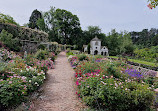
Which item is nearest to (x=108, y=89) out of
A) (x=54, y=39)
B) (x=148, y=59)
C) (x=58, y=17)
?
(x=148, y=59)

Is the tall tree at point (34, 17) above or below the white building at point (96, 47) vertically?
above

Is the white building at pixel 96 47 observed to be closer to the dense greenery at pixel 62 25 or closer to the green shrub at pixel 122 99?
the dense greenery at pixel 62 25

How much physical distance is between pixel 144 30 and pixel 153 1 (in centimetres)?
8768

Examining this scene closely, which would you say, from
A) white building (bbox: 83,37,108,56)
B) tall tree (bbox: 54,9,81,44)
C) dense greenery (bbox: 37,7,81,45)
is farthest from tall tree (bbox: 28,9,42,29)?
white building (bbox: 83,37,108,56)

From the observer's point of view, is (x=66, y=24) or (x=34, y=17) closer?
(x=66, y=24)

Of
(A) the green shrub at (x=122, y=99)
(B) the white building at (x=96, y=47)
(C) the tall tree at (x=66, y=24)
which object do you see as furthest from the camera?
(B) the white building at (x=96, y=47)

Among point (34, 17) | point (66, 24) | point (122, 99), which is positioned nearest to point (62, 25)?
point (66, 24)

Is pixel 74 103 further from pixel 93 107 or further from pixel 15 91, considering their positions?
pixel 15 91

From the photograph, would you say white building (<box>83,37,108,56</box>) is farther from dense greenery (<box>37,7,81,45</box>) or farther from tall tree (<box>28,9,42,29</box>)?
tall tree (<box>28,9,42,29</box>)

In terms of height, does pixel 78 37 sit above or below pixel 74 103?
above

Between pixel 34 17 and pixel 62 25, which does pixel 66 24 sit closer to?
pixel 62 25

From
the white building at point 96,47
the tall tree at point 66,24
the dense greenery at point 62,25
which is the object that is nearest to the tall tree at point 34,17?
the dense greenery at point 62,25

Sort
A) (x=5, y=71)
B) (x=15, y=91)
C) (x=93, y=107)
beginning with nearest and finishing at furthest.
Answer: (x=15, y=91)
(x=93, y=107)
(x=5, y=71)

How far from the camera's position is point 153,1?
7.38 ft
